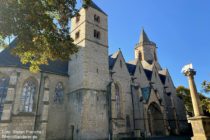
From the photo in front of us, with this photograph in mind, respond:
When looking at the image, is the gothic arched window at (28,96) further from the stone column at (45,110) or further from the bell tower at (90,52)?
the bell tower at (90,52)

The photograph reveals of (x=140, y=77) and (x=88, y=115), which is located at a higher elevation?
(x=140, y=77)

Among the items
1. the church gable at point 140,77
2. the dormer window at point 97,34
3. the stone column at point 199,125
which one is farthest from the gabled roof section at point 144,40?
the stone column at point 199,125

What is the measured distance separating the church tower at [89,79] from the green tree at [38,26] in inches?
336

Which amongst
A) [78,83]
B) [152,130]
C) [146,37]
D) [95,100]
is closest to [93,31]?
[78,83]

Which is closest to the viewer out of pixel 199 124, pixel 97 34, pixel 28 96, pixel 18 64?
pixel 199 124

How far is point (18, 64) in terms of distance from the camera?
20906 millimetres

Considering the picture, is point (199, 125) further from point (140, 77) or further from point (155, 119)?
point (140, 77)

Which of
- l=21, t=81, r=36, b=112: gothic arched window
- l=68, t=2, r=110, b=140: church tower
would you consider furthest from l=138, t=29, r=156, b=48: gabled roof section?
l=21, t=81, r=36, b=112: gothic arched window

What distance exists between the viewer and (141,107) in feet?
Result: 82.1

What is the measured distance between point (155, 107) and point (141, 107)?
437 centimetres

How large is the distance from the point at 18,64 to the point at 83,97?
378 inches

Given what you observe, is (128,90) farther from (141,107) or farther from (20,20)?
(20,20)

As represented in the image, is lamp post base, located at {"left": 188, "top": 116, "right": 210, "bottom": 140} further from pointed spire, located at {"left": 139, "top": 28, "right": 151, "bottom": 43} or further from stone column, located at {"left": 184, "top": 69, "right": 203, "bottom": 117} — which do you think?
pointed spire, located at {"left": 139, "top": 28, "right": 151, "bottom": 43}

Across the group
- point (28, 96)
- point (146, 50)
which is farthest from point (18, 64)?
point (146, 50)
